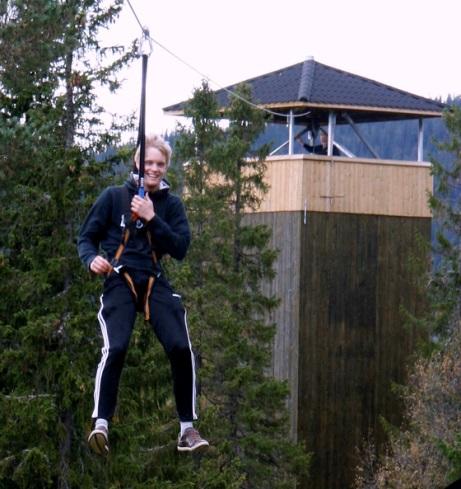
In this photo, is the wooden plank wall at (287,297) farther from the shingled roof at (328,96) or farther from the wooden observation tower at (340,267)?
the shingled roof at (328,96)

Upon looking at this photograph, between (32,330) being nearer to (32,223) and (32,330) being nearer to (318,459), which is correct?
(32,223)

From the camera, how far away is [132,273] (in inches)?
347

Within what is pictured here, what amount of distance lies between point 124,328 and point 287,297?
1049 inches

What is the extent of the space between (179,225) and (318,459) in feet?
92.2

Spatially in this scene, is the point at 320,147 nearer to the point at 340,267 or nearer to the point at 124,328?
the point at 340,267

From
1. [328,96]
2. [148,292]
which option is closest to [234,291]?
[328,96]

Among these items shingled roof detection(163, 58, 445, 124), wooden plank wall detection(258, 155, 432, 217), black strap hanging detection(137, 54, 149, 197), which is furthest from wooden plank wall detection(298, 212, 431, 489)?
black strap hanging detection(137, 54, 149, 197)

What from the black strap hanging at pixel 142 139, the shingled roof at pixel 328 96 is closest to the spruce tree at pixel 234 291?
the shingled roof at pixel 328 96

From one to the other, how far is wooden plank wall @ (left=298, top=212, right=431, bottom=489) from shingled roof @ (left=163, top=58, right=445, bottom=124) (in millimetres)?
2708

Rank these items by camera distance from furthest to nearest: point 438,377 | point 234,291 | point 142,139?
1. point 438,377
2. point 234,291
3. point 142,139

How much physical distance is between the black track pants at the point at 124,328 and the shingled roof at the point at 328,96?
87.3ft

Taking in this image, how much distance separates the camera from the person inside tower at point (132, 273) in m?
8.75

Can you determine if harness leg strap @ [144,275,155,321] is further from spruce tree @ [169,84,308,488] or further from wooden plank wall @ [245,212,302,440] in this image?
wooden plank wall @ [245,212,302,440]

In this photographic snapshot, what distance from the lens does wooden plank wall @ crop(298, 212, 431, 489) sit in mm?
35312
